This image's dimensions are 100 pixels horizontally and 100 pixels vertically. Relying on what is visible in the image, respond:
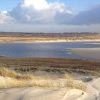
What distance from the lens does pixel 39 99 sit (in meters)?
7.91

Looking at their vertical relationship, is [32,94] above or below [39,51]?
above

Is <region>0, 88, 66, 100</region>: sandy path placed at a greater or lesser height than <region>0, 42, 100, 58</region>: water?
greater

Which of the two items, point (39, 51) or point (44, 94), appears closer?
point (44, 94)

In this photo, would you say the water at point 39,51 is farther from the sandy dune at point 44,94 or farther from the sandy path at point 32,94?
the sandy path at point 32,94

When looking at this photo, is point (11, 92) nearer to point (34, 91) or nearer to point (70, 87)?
point (34, 91)

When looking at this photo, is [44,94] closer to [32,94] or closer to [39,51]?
[32,94]

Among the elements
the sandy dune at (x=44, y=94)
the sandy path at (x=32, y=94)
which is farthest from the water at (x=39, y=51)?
the sandy path at (x=32, y=94)

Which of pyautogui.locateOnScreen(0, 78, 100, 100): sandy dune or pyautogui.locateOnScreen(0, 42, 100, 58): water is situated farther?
pyautogui.locateOnScreen(0, 42, 100, 58): water

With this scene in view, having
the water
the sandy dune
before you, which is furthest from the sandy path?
the water

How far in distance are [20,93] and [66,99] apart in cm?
109

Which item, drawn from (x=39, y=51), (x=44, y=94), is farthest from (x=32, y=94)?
(x=39, y=51)

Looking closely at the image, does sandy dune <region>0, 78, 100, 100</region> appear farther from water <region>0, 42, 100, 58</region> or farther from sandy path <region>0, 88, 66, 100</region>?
water <region>0, 42, 100, 58</region>

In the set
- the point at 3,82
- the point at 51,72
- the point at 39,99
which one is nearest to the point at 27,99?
the point at 39,99

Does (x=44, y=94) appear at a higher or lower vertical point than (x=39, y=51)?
higher
